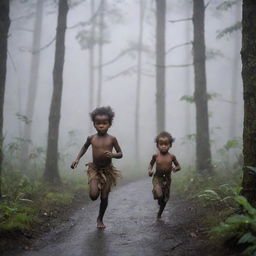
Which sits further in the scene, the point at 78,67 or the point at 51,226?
the point at 78,67

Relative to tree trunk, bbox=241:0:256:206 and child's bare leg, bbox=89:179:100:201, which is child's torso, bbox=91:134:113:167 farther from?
tree trunk, bbox=241:0:256:206

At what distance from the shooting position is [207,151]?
11297mm


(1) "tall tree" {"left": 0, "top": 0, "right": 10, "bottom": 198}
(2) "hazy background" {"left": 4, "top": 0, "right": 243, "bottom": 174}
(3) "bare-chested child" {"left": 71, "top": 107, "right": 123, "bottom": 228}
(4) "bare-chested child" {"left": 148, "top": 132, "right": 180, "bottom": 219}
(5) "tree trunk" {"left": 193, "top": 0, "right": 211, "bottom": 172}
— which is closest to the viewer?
(3) "bare-chested child" {"left": 71, "top": 107, "right": 123, "bottom": 228}

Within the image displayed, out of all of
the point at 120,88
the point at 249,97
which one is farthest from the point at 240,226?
the point at 120,88

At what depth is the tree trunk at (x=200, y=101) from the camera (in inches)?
445

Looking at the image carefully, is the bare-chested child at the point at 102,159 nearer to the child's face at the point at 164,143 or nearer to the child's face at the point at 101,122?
the child's face at the point at 101,122

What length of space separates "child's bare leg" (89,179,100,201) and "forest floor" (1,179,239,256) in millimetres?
663

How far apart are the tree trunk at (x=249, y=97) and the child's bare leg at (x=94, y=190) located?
2.54 meters

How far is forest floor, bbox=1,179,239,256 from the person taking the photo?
4.90 meters

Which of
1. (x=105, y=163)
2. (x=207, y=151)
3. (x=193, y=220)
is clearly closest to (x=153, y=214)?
(x=193, y=220)

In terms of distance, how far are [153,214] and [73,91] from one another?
135ft

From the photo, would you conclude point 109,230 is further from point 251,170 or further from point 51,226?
point 251,170

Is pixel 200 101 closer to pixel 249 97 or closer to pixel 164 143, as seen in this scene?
pixel 164 143

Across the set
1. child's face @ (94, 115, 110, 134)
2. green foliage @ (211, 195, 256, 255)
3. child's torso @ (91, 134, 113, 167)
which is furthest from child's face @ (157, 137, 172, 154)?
green foliage @ (211, 195, 256, 255)
